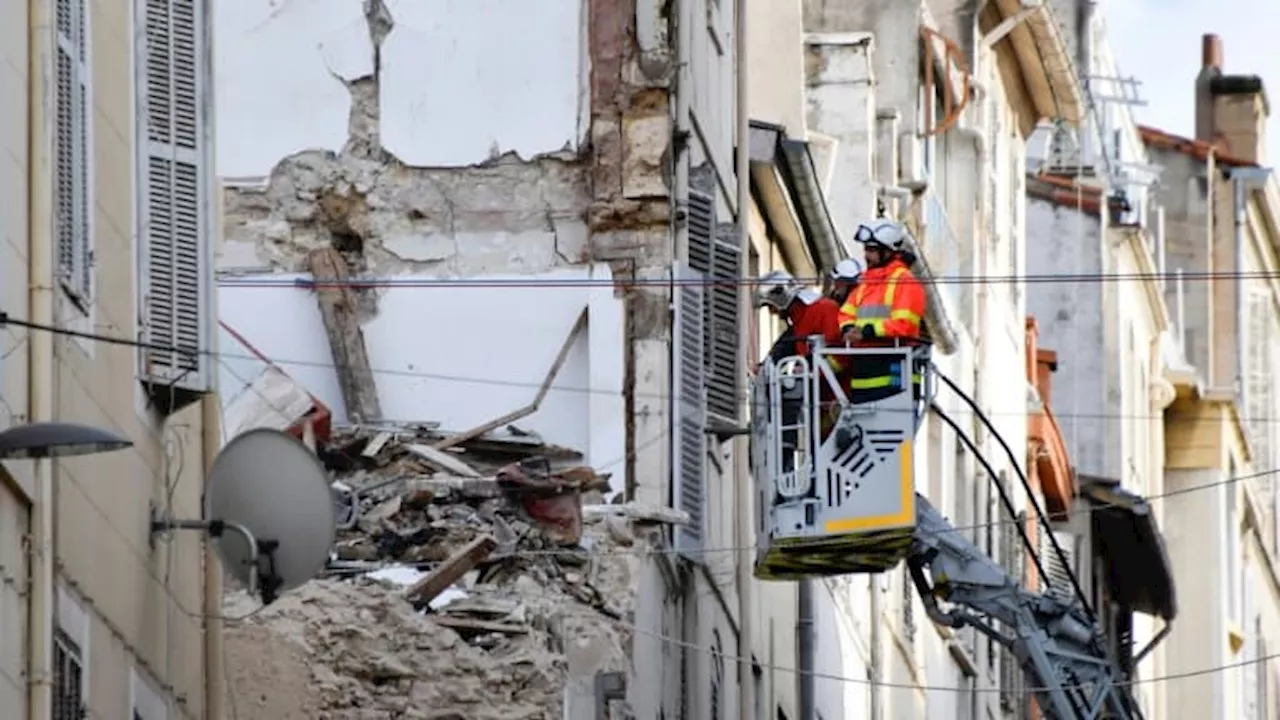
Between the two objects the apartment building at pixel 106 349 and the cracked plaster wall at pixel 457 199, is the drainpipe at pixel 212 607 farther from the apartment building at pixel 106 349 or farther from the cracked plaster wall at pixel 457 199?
the cracked plaster wall at pixel 457 199

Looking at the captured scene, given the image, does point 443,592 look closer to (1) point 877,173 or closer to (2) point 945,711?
(1) point 877,173

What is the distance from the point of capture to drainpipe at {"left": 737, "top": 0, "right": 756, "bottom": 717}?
27.6 metres

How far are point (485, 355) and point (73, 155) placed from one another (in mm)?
8344

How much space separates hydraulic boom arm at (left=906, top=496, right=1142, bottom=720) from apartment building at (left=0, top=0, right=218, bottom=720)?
581 centimetres

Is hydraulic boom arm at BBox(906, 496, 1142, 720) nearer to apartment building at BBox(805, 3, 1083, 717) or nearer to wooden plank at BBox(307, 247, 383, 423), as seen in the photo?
wooden plank at BBox(307, 247, 383, 423)

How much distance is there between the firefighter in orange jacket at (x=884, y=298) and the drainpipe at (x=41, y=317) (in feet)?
21.3

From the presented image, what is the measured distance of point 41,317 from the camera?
16.4 m

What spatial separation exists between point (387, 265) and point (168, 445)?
22.2 ft

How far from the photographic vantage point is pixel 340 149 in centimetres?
2609

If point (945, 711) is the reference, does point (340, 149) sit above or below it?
above

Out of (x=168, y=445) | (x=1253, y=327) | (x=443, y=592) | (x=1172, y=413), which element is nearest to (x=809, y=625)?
(x=443, y=592)

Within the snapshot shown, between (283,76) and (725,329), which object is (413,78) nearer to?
(283,76)

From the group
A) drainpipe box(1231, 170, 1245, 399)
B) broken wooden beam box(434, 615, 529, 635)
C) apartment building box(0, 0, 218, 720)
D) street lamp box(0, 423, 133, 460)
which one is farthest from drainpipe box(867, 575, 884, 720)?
drainpipe box(1231, 170, 1245, 399)

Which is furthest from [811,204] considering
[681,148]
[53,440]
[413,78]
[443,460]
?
[53,440]
